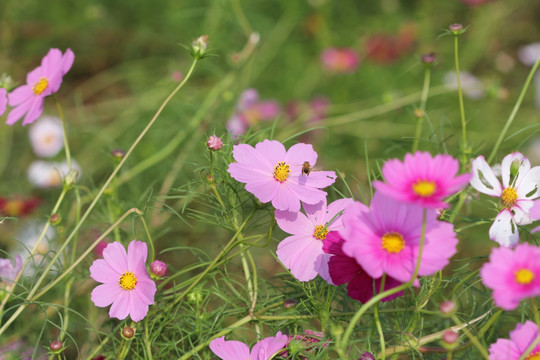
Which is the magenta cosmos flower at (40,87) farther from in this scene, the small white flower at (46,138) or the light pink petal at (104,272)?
the small white flower at (46,138)

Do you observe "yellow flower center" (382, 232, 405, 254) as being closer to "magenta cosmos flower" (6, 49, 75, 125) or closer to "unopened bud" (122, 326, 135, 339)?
"unopened bud" (122, 326, 135, 339)

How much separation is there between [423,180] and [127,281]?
371mm

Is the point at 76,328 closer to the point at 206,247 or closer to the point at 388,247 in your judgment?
the point at 206,247

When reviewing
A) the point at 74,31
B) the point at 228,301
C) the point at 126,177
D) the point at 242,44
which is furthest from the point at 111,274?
the point at 74,31

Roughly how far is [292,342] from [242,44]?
1.31 metres

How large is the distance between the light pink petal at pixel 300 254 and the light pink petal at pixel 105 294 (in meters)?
0.20

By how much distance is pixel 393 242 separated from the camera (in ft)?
1.92

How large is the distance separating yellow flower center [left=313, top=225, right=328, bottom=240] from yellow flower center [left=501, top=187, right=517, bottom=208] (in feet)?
0.71

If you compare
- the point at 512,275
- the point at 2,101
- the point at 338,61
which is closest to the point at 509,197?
the point at 512,275

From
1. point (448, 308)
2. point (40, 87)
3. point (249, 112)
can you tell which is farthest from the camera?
point (249, 112)

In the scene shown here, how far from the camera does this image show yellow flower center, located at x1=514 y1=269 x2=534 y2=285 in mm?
514

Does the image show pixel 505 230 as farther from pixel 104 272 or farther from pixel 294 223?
pixel 104 272

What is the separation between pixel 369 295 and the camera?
24.3 inches

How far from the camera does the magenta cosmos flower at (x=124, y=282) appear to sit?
67 cm
